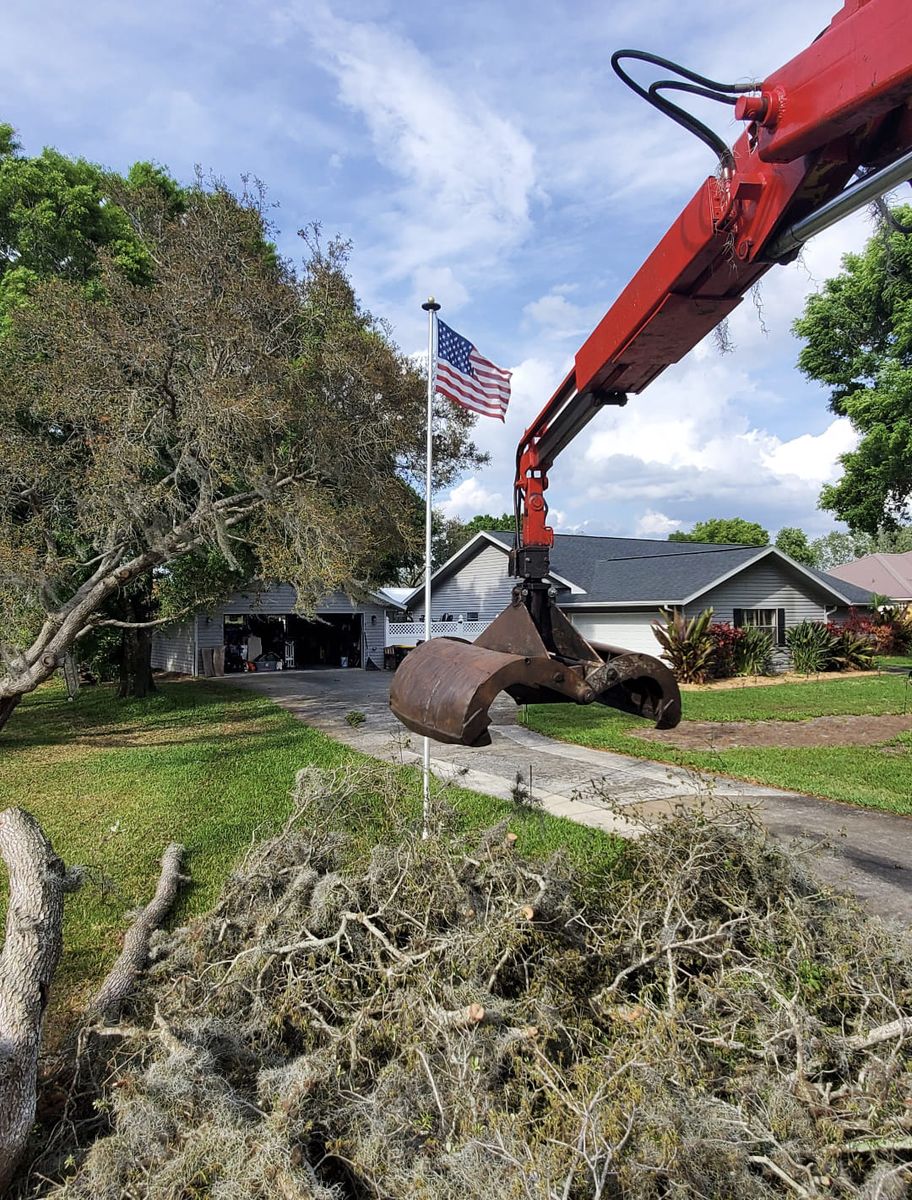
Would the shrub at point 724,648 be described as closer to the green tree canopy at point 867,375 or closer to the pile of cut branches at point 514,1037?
the green tree canopy at point 867,375

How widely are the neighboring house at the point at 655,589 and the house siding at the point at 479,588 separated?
37 millimetres

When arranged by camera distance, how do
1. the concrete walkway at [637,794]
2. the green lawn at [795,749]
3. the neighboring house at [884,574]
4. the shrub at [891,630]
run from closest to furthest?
the concrete walkway at [637,794] < the green lawn at [795,749] < the shrub at [891,630] < the neighboring house at [884,574]

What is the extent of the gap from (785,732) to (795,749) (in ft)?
5.23

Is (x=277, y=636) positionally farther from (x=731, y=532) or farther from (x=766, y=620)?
(x=731, y=532)

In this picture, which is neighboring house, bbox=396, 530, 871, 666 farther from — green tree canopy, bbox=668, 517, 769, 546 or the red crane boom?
green tree canopy, bbox=668, 517, 769, 546

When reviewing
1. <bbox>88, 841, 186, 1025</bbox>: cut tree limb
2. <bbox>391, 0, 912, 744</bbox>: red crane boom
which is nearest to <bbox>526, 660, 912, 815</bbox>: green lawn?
<bbox>391, 0, 912, 744</bbox>: red crane boom

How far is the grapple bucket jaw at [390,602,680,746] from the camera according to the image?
9.21ft

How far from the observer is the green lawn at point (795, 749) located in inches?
339

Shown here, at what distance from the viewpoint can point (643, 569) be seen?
2212cm

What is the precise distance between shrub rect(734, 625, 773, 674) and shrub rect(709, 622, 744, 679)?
0.39 ft

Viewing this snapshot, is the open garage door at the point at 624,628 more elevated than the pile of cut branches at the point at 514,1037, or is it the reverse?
the open garage door at the point at 624,628

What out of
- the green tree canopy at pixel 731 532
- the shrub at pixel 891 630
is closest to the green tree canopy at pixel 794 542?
the green tree canopy at pixel 731 532

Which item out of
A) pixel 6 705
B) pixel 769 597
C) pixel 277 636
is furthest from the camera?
pixel 277 636

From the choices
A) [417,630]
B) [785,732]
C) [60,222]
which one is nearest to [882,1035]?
[785,732]
